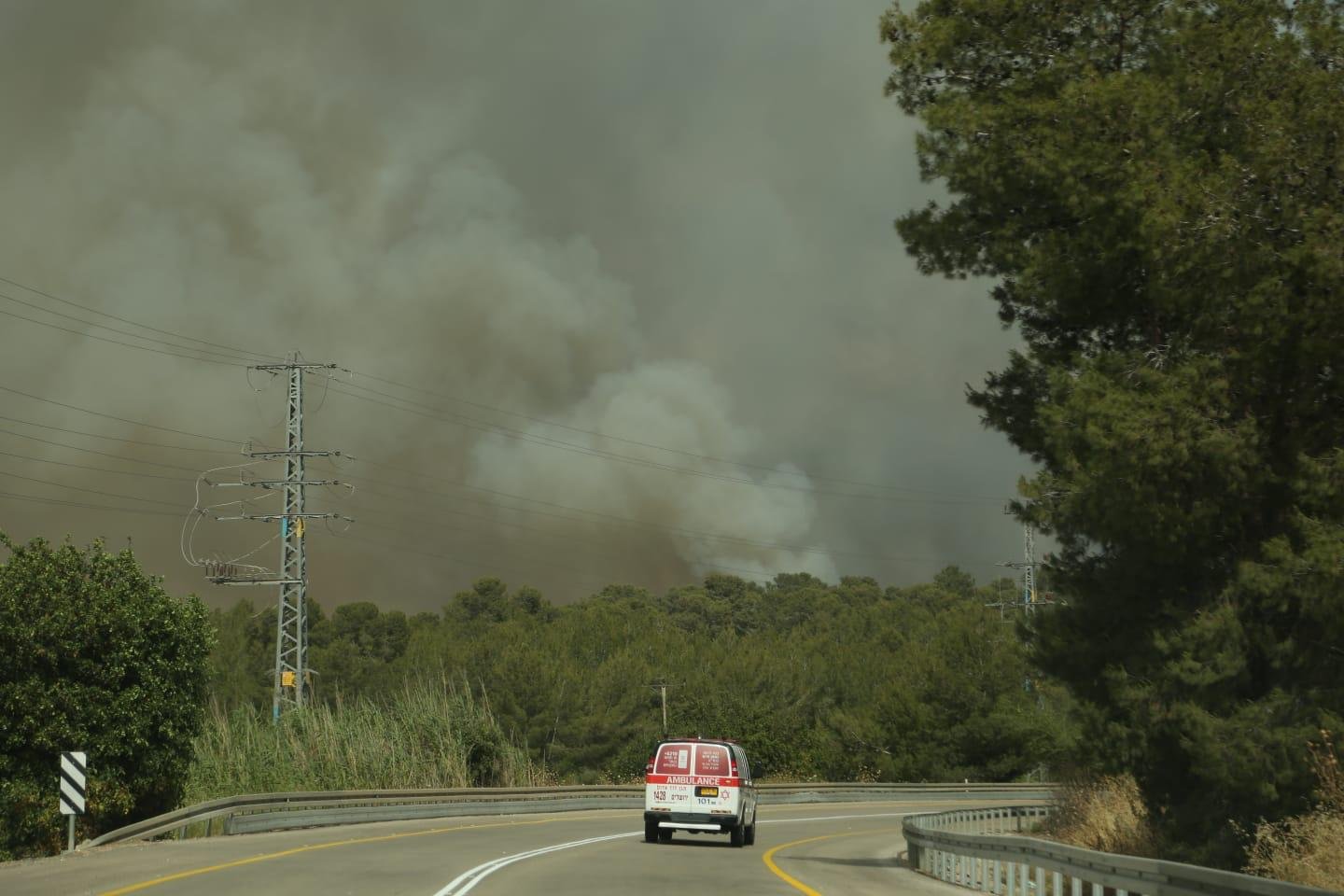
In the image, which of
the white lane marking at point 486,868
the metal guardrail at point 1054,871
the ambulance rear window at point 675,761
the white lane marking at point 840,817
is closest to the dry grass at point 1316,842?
the metal guardrail at point 1054,871

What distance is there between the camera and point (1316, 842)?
55.4ft

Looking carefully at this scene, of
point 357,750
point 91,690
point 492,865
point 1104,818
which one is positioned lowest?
point 1104,818

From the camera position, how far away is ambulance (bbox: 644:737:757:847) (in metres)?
28.6

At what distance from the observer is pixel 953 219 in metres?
27.0

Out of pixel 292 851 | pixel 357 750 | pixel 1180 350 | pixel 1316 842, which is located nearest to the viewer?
pixel 1316 842

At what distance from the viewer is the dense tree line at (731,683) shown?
80750 millimetres

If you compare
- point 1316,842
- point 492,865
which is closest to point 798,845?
point 492,865

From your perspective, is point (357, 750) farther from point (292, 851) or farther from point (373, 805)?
point (292, 851)

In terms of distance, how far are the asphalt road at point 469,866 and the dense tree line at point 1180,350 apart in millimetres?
5330

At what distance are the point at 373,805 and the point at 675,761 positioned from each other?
10587mm

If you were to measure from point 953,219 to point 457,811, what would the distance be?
2195 centimetres

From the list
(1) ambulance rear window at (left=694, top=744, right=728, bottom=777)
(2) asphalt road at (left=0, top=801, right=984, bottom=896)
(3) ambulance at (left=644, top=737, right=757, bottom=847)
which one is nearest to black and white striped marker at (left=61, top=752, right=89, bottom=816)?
(2) asphalt road at (left=0, top=801, right=984, bottom=896)

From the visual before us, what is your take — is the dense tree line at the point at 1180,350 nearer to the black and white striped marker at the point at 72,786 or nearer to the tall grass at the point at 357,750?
the black and white striped marker at the point at 72,786

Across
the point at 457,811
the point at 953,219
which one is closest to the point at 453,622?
the point at 457,811
